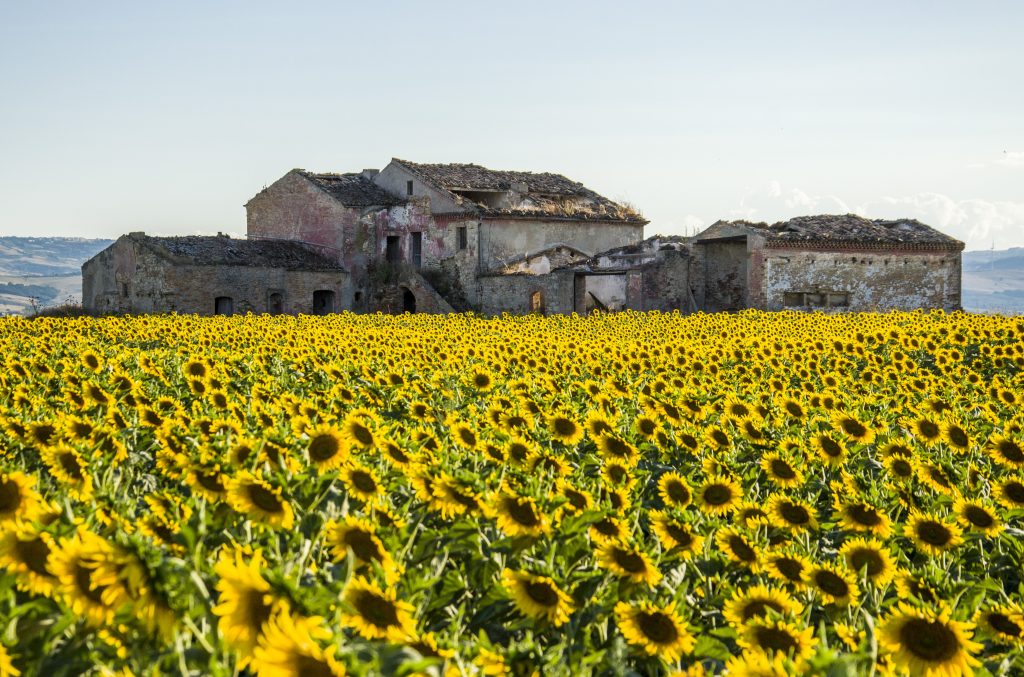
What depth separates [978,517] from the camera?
5.16 metres

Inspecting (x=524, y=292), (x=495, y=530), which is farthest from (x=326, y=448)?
(x=524, y=292)

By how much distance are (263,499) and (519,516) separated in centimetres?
97

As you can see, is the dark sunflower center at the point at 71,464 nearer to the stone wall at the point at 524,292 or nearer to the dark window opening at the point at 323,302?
the stone wall at the point at 524,292

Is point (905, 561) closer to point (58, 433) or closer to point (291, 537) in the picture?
point (291, 537)

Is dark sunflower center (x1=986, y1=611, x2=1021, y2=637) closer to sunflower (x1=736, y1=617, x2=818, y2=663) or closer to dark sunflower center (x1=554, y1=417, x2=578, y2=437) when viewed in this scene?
sunflower (x1=736, y1=617, x2=818, y2=663)

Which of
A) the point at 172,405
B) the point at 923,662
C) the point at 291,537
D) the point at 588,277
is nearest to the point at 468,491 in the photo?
the point at 291,537

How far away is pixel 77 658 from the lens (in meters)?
2.37

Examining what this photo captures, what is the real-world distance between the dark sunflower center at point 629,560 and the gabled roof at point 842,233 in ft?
100

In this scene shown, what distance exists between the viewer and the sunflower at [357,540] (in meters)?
3.20

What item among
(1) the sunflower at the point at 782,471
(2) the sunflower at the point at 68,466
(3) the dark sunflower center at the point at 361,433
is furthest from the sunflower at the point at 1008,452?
(2) the sunflower at the point at 68,466

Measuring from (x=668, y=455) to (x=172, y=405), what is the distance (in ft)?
10.2

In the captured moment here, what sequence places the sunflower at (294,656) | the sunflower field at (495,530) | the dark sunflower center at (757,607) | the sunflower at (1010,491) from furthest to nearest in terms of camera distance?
the sunflower at (1010,491) → the dark sunflower center at (757,607) → the sunflower field at (495,530) → the sunflower at (294,656)

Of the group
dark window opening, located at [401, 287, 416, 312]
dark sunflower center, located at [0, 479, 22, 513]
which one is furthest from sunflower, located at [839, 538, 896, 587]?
dark window opening, located at [401, 287, 416, 312]

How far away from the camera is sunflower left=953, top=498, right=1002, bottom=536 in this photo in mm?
5086
